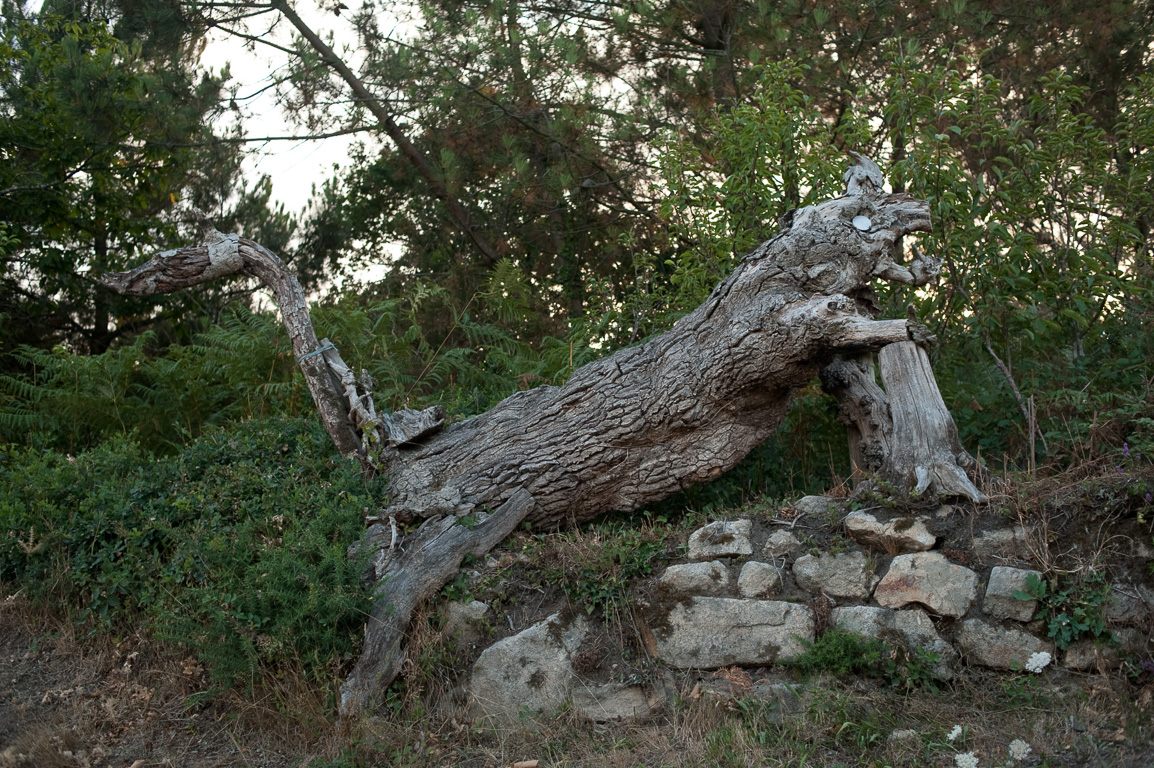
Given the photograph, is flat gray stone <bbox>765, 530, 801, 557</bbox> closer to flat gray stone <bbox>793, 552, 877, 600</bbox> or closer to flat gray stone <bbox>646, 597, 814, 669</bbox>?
flat gray stone <bbox>793, 552, 877, 600</bbox>

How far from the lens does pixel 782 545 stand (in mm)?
4910

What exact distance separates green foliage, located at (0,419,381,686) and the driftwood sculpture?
40cm

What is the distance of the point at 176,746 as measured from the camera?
4504 mm

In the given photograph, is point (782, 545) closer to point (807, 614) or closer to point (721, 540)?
point (721, 540)

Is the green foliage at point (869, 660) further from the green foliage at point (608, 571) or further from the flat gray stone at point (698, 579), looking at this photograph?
the green foliage at point (608, 571)

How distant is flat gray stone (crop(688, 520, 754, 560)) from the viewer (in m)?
4.92

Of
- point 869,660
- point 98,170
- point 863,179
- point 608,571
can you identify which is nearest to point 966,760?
point 869,660

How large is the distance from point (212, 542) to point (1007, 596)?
4181 millimetres

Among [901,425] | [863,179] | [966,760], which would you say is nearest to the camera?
[966,760]

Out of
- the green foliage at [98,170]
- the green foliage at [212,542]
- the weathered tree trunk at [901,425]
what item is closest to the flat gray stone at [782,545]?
the weathered tree trunk at [901,425]

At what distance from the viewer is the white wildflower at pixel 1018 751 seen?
3713 millimetres

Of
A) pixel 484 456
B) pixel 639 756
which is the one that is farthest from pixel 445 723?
pixel 484 456

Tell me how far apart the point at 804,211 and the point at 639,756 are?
138 inches

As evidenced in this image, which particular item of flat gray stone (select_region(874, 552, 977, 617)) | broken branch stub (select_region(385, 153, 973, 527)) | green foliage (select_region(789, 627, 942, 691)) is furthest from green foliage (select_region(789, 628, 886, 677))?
broken branch stub (select_region(385, 153, 973, 527))
